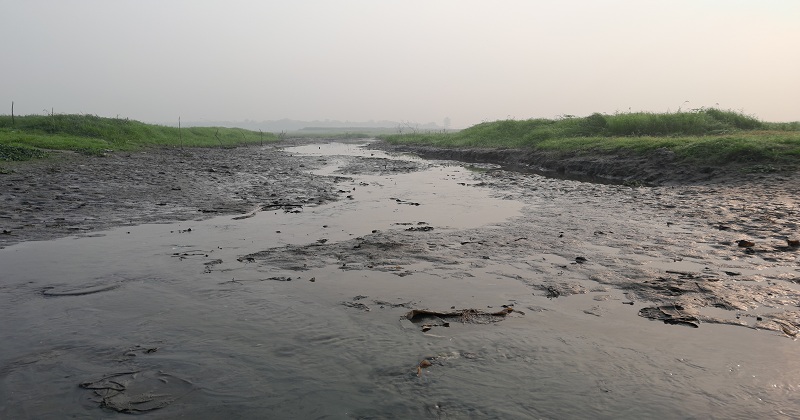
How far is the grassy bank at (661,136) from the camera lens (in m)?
17.5

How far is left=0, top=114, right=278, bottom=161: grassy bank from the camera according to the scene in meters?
23.3

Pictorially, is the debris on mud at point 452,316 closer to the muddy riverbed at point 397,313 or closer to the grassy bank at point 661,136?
the muddy riverbed at point 397,313

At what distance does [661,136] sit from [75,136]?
35156 millimetres

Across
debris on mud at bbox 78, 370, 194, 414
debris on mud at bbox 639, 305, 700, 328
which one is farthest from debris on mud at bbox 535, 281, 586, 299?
debris on mud at bbox 78, 370, 194, 414

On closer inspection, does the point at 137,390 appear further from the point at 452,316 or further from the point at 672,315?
the point at 672,315

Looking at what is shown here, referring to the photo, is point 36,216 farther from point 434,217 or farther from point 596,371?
point 596,371

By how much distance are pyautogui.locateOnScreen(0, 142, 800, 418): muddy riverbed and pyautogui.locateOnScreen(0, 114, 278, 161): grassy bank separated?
581 inches

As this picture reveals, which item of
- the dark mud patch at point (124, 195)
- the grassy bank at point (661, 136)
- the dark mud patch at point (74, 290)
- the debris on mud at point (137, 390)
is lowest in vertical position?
the debris on mud at point (137, 390)

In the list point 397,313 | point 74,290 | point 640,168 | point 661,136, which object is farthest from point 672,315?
point 661,136

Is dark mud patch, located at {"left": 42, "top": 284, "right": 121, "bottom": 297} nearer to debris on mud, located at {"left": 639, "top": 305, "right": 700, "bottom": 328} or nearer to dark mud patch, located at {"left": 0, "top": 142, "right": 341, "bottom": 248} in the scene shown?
dark mud patch, located at {"left": 0, "top": 142, "right": 341, "bottom": 248}

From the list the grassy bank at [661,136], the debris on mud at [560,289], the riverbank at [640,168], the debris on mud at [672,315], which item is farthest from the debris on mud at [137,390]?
the grassy bank at [661,136]

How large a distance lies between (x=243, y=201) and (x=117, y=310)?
26.1 ft

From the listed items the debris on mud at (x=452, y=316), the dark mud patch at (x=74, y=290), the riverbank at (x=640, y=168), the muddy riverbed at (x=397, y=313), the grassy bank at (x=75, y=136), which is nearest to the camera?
the muddy riverbed at (x=397, y=313)

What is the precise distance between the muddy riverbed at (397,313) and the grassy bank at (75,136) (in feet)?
48.4
